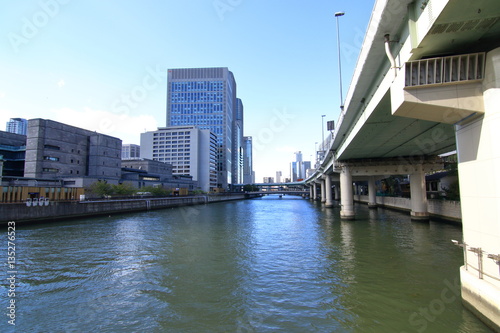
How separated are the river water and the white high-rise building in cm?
14751

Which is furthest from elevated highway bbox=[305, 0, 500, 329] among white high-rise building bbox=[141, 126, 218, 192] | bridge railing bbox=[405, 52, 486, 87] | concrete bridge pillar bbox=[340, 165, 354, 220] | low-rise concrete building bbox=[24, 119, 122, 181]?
white high-rise building bbox=[141, 126, 218, 192]

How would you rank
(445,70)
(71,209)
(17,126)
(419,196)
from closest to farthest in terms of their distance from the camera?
(445,70) → (419,196) → (71,209) → (17,126)

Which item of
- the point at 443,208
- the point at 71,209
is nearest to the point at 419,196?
the point at 443,208

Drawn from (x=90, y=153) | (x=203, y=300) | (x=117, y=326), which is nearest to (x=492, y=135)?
(x=203, y=300)

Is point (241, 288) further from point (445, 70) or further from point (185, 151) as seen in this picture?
point (185, 151)

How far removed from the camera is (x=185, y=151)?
169m

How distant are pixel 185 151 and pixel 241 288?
163293mm

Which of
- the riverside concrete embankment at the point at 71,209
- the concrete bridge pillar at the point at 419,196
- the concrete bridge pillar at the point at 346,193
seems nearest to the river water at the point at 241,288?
the riverside concrete embankment at the point at 71,209

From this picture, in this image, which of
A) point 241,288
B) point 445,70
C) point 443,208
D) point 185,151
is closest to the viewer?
point 445,70

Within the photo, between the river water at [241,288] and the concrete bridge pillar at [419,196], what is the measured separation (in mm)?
15517

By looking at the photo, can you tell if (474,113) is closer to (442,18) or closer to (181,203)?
(442,18)

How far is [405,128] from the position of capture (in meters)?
20.1

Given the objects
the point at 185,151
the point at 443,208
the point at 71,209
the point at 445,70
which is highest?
the point at 185,151

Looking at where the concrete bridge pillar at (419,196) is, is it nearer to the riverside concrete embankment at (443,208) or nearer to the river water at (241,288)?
the riverside concrete embankment at (443,208)
